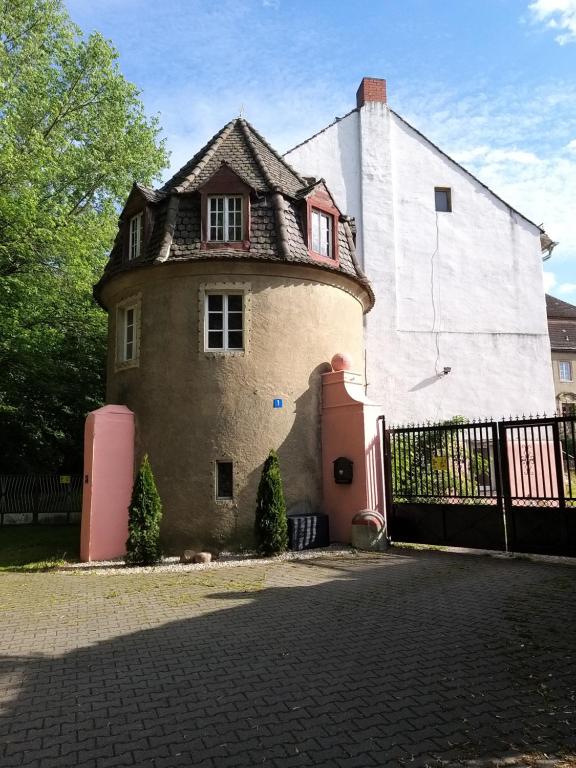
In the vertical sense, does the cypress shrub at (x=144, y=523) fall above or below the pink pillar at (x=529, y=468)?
below

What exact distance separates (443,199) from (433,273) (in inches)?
131

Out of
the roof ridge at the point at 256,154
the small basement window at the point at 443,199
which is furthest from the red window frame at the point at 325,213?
the small basement window at the point at 443,199

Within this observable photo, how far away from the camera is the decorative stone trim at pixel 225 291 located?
44.1 ft

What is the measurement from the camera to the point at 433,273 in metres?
22.2

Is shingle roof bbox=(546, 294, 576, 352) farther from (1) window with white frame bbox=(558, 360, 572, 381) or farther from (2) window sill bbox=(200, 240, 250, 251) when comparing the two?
(2) window sill bbox=(200, 240, 250, 251)

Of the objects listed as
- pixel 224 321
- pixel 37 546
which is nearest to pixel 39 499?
pixel 37 546

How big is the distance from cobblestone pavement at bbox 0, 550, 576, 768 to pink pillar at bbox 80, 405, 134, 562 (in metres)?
3.47

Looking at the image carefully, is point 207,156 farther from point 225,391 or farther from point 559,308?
point 559,308

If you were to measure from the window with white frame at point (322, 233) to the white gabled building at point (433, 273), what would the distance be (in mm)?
6297

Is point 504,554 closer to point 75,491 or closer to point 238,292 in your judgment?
point 238,292

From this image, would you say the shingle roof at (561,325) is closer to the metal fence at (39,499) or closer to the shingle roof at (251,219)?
the shingle roof at (251,219)

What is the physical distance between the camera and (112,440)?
536 inches

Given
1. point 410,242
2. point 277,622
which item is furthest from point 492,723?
point 410,242

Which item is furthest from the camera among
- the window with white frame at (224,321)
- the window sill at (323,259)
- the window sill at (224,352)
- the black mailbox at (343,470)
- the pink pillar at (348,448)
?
the window sill at (323,259)
